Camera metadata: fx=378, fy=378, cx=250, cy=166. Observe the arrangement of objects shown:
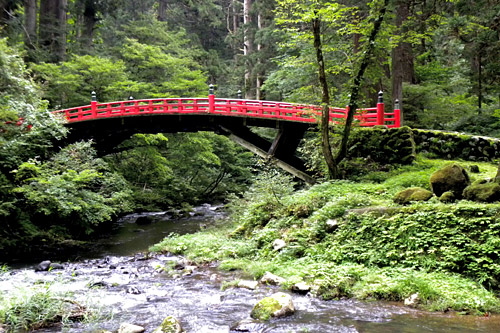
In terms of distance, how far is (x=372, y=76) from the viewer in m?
11.1

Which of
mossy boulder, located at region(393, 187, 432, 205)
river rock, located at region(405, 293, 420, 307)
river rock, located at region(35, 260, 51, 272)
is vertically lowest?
river rock, located at region(35, 260, 51, 272)

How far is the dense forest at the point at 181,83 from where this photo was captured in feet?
37.3

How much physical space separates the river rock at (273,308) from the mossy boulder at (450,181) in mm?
4053

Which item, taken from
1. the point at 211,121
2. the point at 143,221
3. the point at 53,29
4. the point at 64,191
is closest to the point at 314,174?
the point at 211,121

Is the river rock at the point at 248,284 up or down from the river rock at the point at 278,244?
down

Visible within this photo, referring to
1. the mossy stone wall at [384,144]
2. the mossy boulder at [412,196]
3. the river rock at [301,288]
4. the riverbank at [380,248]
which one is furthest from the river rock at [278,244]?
the mossy stone wall at [384,144]

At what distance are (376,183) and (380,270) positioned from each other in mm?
4741

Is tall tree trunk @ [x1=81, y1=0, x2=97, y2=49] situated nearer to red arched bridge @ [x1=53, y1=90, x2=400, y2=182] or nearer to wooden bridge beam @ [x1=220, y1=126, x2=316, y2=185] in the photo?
red arched bridge @ [x1=53, y1=90, x2=400, y2=182]

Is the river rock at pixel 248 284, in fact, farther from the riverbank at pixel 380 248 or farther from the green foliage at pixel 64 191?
the green foliage at pixel 64 191

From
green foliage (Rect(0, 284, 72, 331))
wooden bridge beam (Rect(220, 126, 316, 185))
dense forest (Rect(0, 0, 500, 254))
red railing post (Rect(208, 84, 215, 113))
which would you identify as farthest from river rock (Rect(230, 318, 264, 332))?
red railing post (Rect(208, 84, 215, 113))

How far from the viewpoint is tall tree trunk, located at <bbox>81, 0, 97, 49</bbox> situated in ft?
79.9

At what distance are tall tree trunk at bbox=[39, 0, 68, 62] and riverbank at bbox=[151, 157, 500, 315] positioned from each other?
1874 cm

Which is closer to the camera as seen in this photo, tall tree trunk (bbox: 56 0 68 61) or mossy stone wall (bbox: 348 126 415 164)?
mossy stone wall (bbox: 348 126 415 164)

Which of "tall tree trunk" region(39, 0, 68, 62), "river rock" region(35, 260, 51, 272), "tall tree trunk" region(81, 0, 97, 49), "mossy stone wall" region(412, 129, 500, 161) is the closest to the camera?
"river rock" region(35, 260, 51, 272)
